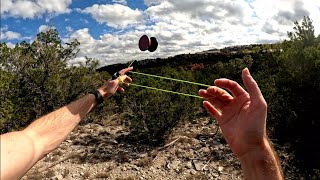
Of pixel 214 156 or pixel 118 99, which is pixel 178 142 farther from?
pixel 118 99

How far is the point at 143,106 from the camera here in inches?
500

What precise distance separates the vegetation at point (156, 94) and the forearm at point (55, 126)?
299 inches

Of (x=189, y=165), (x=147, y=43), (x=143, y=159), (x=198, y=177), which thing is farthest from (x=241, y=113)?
(x=143, y=159)

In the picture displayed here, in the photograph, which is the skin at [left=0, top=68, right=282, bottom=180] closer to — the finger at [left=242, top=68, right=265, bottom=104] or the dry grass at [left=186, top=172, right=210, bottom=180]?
the finger at [left=242, top=68, right=265, bottom=104]

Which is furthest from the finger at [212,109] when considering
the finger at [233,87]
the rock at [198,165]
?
the rock at [198,165]

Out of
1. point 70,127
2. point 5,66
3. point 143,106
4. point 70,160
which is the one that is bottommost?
point 70,160

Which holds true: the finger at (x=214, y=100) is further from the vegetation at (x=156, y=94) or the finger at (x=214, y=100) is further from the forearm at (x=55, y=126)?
the vegetation at (x=156, y=94)

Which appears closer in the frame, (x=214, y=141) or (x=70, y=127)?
(x=70, y=127)

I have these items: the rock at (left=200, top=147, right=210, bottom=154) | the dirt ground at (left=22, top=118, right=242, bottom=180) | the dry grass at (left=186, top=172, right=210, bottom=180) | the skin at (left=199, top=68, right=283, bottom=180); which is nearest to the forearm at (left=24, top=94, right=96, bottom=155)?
the skin at (left=199, top=68, right=283, bottom=180)

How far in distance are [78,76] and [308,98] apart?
985cm

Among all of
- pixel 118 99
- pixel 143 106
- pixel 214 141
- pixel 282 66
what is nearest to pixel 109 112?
pixel 118 99

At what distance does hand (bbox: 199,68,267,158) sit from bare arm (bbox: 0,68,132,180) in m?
0.77

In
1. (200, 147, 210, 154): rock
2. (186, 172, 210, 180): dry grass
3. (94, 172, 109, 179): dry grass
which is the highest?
(200, 147, 210, 154): rock

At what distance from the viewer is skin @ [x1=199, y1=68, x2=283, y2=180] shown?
1583 millimetres
